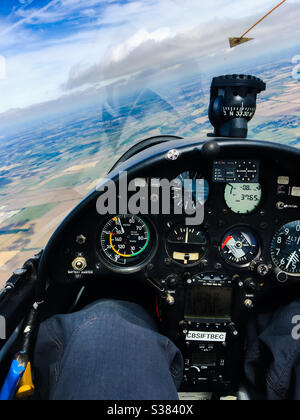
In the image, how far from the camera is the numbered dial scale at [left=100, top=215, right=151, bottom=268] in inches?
78.5

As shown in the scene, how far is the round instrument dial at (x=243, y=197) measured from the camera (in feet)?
6.42

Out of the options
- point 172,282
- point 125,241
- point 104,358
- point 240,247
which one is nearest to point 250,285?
point 240,247

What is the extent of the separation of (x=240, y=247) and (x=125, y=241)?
708mm

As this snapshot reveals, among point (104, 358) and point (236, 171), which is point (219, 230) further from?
point (104, 358)

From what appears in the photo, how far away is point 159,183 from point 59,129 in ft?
6.57

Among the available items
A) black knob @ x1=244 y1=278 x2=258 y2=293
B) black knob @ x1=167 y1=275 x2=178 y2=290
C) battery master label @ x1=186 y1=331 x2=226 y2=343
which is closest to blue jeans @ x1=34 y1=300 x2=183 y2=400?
black knob @ x1=167 y1=275 x2=178 y2=290

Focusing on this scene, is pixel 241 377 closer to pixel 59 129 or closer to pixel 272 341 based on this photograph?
pixel 272 341

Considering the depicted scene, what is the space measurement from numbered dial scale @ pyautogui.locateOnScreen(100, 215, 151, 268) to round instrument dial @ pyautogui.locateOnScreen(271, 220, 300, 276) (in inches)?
30.7

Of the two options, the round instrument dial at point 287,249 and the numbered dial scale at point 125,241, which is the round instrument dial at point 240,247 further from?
the numbered dial scale at point 125,241
